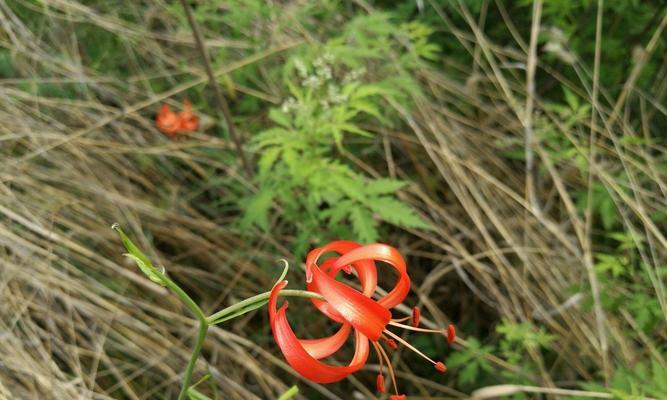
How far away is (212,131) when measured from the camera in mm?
2547

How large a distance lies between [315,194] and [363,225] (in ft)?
0.45

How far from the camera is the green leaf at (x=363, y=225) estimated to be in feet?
5.20

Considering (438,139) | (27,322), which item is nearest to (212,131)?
(438,139)

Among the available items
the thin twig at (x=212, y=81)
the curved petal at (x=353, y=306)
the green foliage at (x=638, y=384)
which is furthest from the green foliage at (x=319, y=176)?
the curved petal at (x=353, y=306)

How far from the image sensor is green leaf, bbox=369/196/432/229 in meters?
1.59

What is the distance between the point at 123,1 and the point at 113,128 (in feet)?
2.02

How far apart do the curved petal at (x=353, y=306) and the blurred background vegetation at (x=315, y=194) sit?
0.80 meters

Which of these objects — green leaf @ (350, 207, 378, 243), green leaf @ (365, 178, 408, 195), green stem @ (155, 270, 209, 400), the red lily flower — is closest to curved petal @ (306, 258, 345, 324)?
the red lily flower

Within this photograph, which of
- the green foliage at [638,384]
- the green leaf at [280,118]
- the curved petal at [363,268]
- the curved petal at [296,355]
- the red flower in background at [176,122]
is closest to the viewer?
the curved petal at [296,355]

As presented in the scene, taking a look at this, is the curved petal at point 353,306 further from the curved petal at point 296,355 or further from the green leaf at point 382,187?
the green leaf at point 382,187

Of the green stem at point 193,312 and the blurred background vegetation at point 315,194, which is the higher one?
the green stem at point 193,312

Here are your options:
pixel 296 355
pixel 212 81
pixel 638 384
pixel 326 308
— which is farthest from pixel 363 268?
pixel 212 81

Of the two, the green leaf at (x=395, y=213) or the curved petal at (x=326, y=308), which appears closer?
the curved petal at (x=326, y=308)

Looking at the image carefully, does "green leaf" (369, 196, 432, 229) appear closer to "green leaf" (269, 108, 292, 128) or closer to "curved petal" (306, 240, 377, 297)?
"green leaf" (269, 108, 292, 128)
